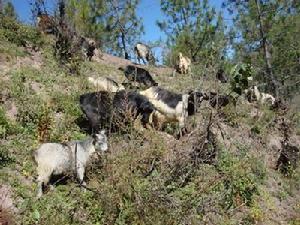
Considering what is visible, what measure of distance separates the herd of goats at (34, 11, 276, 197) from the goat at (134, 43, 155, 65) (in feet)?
13.0

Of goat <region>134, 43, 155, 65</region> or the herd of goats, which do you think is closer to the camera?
the herd of goats

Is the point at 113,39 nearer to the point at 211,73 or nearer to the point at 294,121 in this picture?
the point at 294,121

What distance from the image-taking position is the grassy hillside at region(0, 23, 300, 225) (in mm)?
7219

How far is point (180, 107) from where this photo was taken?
36.1 feet

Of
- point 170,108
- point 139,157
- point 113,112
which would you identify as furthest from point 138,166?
point 170,108

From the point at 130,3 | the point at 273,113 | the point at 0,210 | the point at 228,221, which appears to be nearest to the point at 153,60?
the point at 273,113

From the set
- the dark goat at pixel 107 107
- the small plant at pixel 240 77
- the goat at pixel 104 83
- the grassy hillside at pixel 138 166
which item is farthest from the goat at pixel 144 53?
the dark goat at pixel 107 107

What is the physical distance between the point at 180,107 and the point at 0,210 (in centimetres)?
531

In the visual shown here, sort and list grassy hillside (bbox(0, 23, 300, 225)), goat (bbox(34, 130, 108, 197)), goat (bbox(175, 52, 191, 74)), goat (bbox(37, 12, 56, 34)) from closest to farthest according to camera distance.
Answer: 1. grassy hillside (bbox(0, 23, 300, 225))
2. goat (bbox(34, 130, 108, 197))
3. goat (bbox(37, 12, 56, 34))
4. goat (bbox(175, 52, 191, 74))

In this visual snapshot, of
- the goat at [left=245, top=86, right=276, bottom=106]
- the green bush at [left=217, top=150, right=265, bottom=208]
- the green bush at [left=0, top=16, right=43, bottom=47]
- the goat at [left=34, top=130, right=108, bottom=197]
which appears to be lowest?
the green bush at [left=217, top=150, right=265, bottom=208]

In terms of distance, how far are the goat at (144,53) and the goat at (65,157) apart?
12213mm

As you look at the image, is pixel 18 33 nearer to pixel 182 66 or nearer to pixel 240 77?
pixel 182 66

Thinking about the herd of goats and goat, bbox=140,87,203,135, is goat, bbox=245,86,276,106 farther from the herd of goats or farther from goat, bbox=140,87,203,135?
goat, bbox=140,87,203,135

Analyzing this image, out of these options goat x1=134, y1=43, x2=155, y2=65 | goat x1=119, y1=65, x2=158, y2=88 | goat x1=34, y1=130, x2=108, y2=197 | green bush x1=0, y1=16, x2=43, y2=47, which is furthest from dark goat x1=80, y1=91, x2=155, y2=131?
goat x1=134, y1=43, x2=155, y2=65
